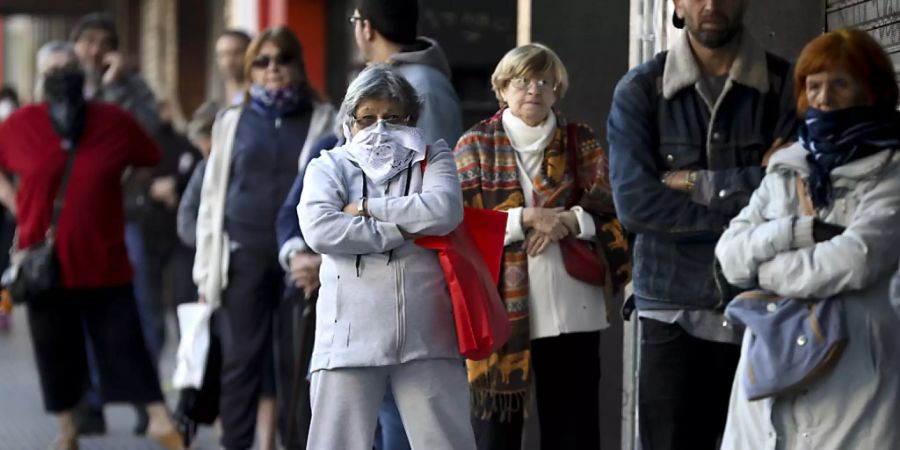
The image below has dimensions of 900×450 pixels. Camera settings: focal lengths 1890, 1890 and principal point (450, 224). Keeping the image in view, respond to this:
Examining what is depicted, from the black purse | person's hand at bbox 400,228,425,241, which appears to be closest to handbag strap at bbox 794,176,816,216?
person's hand at bbox 400,228,425,241

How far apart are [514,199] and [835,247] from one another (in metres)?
1.39

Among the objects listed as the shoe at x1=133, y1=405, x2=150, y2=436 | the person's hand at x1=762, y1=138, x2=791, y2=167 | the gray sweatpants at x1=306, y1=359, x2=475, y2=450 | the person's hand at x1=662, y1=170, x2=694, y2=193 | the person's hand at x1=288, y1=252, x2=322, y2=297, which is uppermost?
the person's hand at x1=762, y1=138, x2=791, y2=167

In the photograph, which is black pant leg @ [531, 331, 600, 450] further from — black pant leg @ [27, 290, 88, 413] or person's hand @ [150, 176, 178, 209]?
person's hand @ [150, 176, 178, 209]

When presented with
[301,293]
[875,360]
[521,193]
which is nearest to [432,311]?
[521,193]

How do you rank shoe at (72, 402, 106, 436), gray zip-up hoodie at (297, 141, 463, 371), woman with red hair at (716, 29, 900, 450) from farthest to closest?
shoe at (72, 402, 106, 436)
gray zip-up hoodie at (297, 141, 463, 371)
woman with red hair at (716, 29, 900, 450)

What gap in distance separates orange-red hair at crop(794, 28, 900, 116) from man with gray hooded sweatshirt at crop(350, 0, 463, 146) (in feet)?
5.15

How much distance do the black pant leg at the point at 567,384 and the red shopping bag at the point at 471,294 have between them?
537 millimetres

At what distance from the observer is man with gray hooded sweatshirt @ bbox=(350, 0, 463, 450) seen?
21.3 feet

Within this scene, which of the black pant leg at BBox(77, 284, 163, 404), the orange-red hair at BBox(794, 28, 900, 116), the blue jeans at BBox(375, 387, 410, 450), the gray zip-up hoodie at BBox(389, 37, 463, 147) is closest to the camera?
the orange-red hair at BBox(794, 28, 900, 116)

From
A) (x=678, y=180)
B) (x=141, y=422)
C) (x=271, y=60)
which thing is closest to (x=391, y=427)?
(x=678, y=180)

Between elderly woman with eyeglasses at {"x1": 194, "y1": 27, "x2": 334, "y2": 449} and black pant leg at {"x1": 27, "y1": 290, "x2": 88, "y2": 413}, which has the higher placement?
elderly woman with eyeglasses at {"x1": 194, "y1": 27, "x2": 334, "y2": 449}

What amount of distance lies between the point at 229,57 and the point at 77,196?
121 centimetres

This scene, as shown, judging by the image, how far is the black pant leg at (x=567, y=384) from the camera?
6.18m

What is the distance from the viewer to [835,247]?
5109 millimetres
